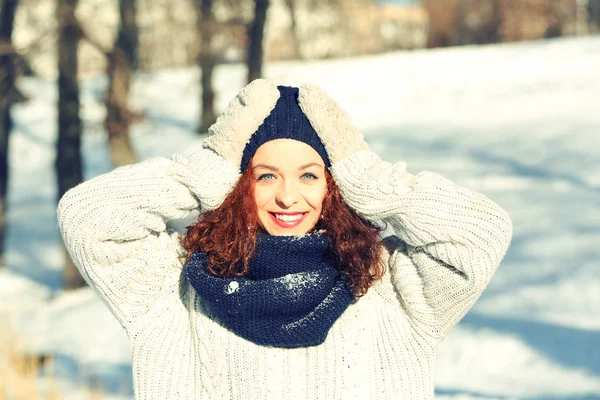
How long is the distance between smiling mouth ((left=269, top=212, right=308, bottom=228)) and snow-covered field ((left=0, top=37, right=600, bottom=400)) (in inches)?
98.1

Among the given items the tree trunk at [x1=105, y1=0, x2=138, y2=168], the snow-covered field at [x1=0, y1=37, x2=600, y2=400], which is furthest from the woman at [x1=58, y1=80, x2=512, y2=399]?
the tree trunk at [x1=105, y1=0, x2=138, y2=168]

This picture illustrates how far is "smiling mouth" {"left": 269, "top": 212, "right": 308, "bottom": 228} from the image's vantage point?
8.48ft

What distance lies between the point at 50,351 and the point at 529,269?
4.19m

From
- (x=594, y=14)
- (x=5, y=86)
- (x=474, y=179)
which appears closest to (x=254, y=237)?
(x=5, y=86)

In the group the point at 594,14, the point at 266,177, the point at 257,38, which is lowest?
the point at 594,14

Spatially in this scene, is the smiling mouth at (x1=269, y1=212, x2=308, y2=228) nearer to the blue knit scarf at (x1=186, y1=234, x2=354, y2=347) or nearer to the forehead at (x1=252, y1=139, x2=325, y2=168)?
the blue knit scarf at (x1=186, y1=234, x2=354, y2=347)

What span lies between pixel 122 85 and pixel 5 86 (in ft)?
3.94

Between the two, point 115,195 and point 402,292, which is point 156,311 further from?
point 402,292

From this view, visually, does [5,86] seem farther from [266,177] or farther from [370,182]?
[370,182]

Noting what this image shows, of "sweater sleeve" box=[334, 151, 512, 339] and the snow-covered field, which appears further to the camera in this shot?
the snow-covered field

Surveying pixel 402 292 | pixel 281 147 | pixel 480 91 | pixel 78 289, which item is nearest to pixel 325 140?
pixel 281 147

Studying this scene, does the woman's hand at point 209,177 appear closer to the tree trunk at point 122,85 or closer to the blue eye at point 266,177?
the blue eye at point 266,177

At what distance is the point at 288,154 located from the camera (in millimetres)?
2529

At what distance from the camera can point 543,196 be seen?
28.8 ft
